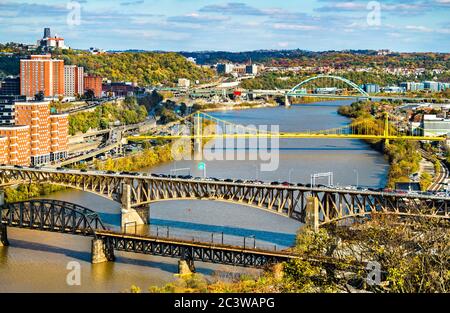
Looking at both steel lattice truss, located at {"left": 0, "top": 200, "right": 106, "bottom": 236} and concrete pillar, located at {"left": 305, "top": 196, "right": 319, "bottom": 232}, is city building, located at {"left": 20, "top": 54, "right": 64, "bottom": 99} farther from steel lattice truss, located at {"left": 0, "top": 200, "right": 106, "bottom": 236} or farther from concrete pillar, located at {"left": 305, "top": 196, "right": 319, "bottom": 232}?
concrete pillar, located at {"left": 305, "top": 196, "right": 319, "bottom": 232}

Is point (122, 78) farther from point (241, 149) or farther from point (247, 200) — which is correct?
point (247, 200)

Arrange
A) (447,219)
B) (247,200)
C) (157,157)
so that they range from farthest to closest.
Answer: (157,157) → (247,200) → (447,219)

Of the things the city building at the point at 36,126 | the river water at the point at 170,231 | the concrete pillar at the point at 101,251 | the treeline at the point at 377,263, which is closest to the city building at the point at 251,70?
the river water at the point at 170,231

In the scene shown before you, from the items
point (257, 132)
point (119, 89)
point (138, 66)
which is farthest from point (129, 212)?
point (138, 66)

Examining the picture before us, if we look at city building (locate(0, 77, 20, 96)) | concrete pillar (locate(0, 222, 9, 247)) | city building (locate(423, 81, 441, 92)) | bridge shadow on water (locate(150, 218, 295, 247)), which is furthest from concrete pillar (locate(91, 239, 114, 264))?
city building (locate(423, 81, 441, 92))

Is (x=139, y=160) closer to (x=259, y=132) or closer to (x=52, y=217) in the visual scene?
(x=259, y=132)
